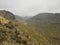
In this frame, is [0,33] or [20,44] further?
[0,33]

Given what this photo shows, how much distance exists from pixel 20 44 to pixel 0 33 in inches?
414

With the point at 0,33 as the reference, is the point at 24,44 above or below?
below

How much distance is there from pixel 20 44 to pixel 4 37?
730 cm

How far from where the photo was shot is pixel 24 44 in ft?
188

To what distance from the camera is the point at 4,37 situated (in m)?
57.8

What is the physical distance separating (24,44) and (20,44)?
3.70 m

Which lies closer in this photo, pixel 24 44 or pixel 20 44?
pixel 20 44

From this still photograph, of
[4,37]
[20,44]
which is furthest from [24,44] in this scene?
[4,37]

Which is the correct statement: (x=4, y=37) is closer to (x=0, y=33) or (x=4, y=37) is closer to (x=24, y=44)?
(x=0, y=33)

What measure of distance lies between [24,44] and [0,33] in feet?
33.1

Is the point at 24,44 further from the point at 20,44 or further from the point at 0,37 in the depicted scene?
the point at 0,37

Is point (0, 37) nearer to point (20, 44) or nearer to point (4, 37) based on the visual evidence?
point (4, 37)

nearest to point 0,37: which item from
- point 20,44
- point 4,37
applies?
point 4,37

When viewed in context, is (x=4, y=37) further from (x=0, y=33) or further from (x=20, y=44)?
(x=20, y=44)
